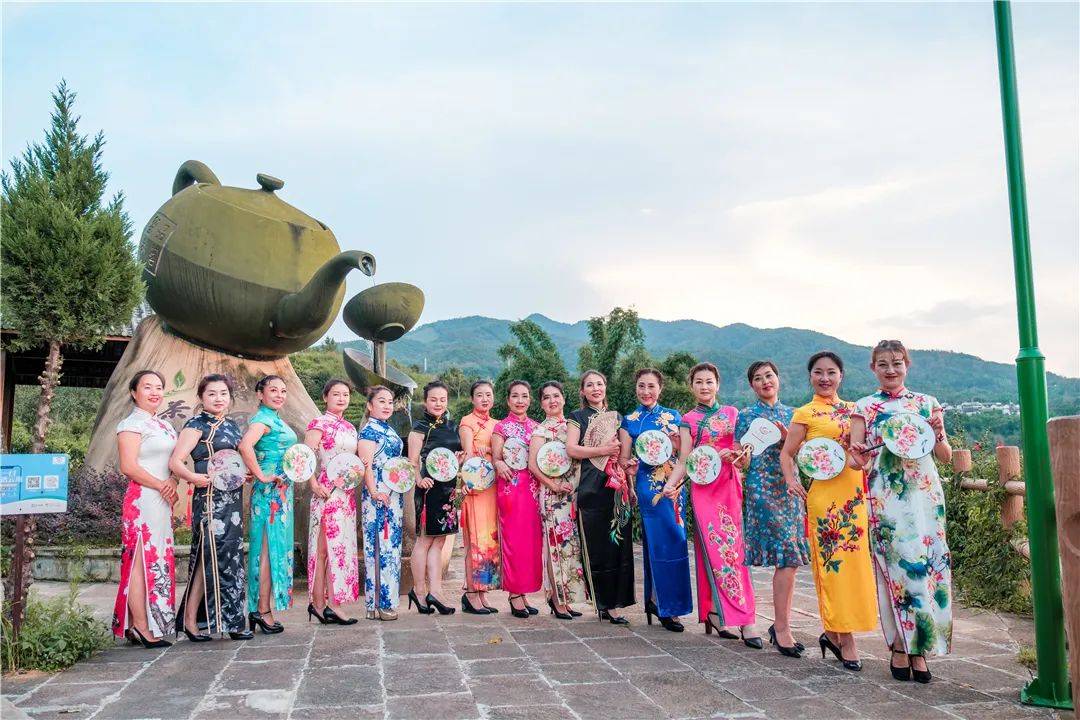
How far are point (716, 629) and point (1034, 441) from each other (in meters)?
2.19

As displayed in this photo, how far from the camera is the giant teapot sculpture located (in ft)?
27.4

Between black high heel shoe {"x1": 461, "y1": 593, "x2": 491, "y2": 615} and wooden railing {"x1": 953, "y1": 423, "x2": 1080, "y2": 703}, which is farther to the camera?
black high heel shoe {"x1": 461, "y1": 593, "x2": 491, "y2": 615}

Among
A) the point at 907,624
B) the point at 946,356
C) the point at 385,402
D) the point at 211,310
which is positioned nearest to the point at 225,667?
the point at 385,402

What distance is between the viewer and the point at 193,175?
30.2 ft

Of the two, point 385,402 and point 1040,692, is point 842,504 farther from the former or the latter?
point 385,402

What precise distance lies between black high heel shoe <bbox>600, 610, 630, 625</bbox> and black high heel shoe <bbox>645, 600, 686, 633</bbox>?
0.16m

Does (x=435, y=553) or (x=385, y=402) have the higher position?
(x=385, y=402)

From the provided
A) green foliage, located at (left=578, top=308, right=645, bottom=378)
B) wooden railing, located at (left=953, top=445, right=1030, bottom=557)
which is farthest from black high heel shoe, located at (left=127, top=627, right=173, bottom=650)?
green foliage, located at (left=578, top=308, right=645, bottom=378)

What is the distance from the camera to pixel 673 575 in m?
4.94

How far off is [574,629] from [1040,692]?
8.18 ft

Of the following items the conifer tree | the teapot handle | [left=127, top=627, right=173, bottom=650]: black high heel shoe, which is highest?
the teapot handle

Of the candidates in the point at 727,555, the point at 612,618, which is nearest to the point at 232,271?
the point at 612,618

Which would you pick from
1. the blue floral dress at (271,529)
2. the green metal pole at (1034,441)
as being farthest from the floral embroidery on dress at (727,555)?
the blue floral dress at (271,529)

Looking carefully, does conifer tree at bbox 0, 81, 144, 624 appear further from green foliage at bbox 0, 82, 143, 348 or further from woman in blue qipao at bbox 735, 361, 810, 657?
woman in blue qipao at bbox 735, 361, 810, 657
